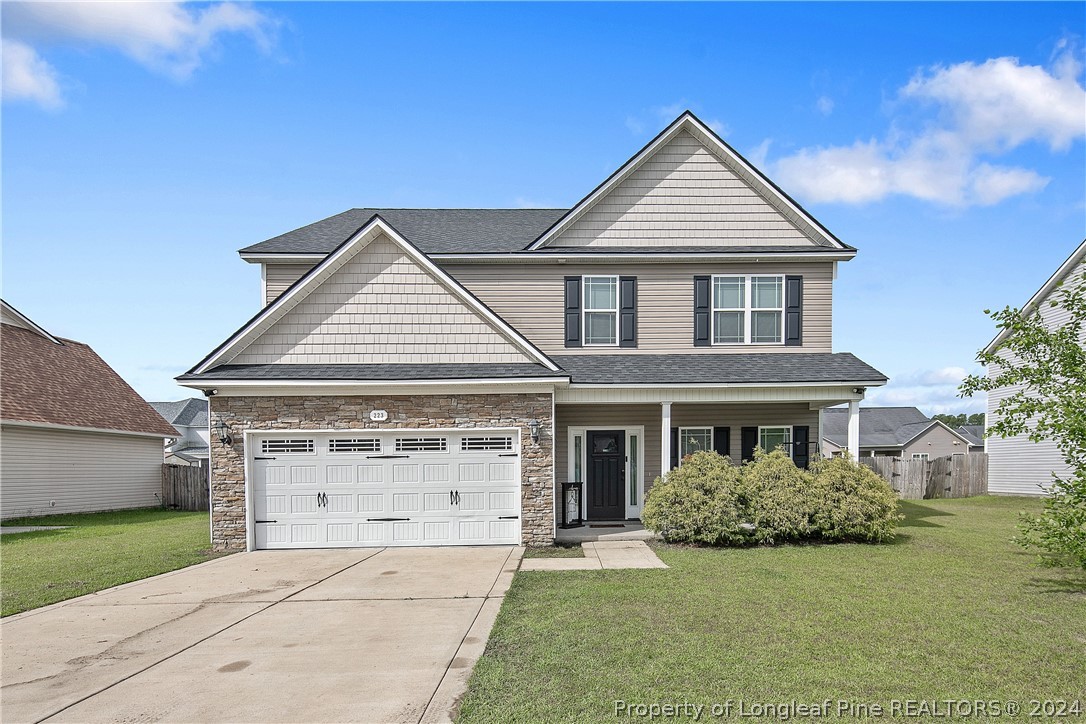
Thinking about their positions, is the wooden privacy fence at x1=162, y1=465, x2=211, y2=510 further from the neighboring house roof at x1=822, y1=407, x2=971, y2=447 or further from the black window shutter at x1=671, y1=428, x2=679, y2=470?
the neighboring house roof at x1=822, y1=407, x2=971, y2=447

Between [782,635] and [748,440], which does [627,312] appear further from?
[782,635]

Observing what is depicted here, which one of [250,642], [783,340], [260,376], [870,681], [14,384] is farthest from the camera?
[14,384]

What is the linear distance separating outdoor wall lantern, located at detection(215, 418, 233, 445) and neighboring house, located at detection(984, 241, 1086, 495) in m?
22.2

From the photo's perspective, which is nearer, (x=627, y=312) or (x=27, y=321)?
(x=627, y=312)

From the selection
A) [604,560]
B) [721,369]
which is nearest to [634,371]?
[721,369]

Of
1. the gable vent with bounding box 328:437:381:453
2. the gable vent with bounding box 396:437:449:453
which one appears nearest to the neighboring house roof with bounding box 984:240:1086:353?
the gable vent with bounding box 396:437:449:453

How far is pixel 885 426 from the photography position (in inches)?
1847

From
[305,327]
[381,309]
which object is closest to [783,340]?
[381,309]

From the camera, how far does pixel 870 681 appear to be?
223 inches

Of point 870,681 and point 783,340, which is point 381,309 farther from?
point 870,681

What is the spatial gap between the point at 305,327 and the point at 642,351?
7409mm

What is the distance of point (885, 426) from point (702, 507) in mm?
39787

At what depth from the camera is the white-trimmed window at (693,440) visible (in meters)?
16.2

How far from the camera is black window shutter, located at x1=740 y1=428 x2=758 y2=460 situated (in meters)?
16.3
